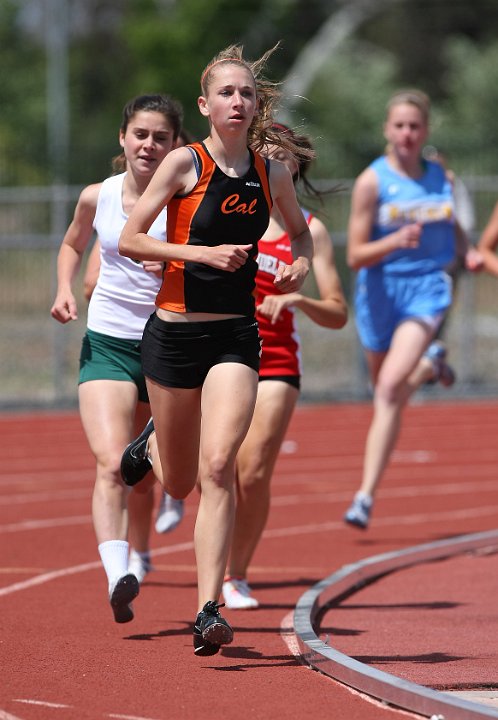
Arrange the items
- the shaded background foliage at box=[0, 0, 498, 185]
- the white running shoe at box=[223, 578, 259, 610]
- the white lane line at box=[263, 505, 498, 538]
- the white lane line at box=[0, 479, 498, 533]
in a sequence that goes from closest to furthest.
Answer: the white running shoe at box=[223, 578, 259, 610], the white lane line at box=[263, 505, 498, 538], the white lane line at box=[0, 479, 498, 533], the shaded background foliage at box=[0, 0, 498, 185]

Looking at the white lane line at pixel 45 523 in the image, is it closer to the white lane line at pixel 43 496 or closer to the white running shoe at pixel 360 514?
the white lane line at pixel 43 496

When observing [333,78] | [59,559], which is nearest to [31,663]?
[59,559]

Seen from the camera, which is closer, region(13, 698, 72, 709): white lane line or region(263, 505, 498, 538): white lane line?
region(13, 698, 72, 709): white lane line

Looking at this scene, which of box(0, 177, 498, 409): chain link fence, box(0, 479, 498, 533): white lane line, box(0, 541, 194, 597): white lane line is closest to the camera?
box(0, 541, 194, 597): white lane line

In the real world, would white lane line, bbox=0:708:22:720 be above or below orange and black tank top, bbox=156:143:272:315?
below

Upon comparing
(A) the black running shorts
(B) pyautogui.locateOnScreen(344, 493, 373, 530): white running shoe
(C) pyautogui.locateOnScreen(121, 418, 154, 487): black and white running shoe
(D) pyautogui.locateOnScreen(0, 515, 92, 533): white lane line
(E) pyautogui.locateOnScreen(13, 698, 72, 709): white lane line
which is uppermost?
(A) the black running shorts

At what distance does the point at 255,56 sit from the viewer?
144ft

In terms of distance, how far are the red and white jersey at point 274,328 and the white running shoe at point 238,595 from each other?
3.36 ft

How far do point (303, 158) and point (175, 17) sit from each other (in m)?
36.9

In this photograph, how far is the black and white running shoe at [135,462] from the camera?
6.67 metres

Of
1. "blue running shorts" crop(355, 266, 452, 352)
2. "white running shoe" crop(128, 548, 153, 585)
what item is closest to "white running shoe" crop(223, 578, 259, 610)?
"white running shoe" crop(128, 548, 153, 585)

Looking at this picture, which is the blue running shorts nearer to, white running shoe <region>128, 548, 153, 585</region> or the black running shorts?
white running shoe <region>128, 548, 153, 585</region>

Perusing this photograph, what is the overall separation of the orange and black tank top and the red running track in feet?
4.66

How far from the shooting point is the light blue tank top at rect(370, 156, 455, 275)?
32.4ft
